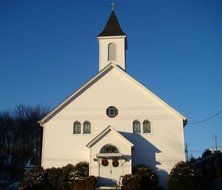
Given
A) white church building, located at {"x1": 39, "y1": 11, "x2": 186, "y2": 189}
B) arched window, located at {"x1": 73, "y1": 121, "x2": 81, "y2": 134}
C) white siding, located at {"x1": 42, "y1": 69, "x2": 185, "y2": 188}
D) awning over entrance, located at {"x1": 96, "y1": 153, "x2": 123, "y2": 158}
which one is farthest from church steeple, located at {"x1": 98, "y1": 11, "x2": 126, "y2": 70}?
awning over entrance, located at {"x1": 96, "y1": 153, "x2": 123, "y2": 158}

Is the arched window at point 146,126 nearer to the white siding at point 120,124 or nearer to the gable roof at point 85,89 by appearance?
the white siding at point 120,124

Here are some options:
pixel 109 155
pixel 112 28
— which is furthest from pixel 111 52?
pixel 109 155

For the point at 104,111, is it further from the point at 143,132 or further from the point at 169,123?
the point at 169,123

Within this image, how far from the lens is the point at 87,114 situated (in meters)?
29.5

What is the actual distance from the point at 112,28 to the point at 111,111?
10.1m

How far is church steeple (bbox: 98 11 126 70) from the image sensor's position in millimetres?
33281

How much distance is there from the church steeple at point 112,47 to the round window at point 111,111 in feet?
16.5

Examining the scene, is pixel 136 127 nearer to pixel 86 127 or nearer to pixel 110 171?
pixel 86 127

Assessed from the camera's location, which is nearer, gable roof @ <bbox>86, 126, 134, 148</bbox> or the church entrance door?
the church entrance door

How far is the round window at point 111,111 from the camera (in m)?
29.4


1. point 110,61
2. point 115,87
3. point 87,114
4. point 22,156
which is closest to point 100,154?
point 87,114

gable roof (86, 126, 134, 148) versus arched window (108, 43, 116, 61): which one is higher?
arched window (108, 43, 116, 61)

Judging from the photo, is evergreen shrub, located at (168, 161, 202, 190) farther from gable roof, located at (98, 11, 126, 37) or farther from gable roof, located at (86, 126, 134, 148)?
gable roof, located at (98, 11, 126, 37)

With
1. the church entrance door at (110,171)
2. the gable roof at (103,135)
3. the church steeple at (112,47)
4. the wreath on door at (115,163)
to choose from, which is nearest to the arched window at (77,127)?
the gable roof at (103,135)
